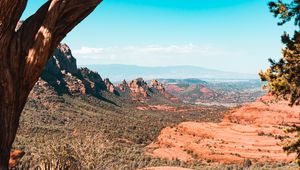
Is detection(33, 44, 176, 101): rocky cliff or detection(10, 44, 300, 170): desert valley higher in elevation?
detection(33, 44, 176, 101): rocky cliff

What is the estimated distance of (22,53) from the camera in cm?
764

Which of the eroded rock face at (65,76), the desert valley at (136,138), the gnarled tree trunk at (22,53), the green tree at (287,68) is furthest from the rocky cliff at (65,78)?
the gnarled tree trunk at (22,53)

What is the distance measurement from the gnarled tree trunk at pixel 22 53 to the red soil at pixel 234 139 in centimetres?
4133

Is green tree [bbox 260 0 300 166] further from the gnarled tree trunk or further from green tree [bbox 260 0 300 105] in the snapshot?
the gnarled tree trunk

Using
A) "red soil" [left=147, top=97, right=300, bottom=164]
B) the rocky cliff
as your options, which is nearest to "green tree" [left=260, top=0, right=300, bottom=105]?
"red soil" [left=147, top=97, right=300, bottom=164]

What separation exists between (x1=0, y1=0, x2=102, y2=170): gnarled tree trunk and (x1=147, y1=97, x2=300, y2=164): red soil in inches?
1627

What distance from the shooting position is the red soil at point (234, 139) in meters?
49.8

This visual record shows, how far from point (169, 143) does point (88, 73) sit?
4257 inches

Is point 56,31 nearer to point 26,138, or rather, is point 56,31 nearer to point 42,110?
point 26,138

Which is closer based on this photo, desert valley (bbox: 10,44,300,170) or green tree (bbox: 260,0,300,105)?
green tree (bbox: 260,0,300,105)

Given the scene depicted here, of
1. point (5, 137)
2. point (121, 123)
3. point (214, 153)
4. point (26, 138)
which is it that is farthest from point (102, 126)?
point (5, 137)

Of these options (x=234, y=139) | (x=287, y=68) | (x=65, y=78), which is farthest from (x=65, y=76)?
(x=287, y=68)

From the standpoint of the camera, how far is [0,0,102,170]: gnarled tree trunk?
7.36m

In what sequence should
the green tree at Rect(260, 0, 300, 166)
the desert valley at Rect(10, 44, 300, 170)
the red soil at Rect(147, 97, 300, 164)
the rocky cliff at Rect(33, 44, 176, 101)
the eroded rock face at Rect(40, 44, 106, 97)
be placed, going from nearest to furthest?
the green tree at Rect(260, 0, 300, 166)
the desert valley at Rect(10, 44, 300, 170)
the red soil at Rect(147, 97, 300, 164)
the rocky cliff at Rect(33, 44, 176, 101)
the eroded rock face at Rect(40, 44, 106, 97)
